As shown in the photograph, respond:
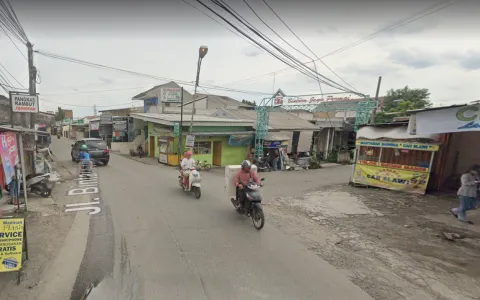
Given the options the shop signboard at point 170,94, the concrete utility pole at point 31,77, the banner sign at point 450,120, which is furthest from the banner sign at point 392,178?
the shop signboard at point 170,94

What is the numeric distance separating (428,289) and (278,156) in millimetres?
15079

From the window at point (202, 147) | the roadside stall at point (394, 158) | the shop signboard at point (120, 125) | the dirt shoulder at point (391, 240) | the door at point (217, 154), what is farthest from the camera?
the shop signboard at point (120, 125)

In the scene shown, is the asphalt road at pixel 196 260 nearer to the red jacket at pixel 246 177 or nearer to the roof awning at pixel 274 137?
the red jacket at pixel 246 177

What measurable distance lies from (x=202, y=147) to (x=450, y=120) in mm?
13667

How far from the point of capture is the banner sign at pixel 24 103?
29.0ft

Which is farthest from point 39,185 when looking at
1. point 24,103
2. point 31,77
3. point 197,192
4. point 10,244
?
point 31,77

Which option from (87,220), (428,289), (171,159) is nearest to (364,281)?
(428,289)

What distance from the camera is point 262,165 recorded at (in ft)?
57.6

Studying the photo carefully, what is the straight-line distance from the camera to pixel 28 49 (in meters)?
12.8

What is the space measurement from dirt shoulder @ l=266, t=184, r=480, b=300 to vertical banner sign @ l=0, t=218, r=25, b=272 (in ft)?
16.3

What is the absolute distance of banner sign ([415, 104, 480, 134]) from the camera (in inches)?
217

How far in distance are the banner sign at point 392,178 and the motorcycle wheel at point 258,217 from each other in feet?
25.4

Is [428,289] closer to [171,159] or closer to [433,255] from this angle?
[433,255]

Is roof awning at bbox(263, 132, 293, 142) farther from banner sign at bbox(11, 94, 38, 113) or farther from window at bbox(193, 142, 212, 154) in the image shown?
banner sign at bbox(11, 94, 38, 113)
